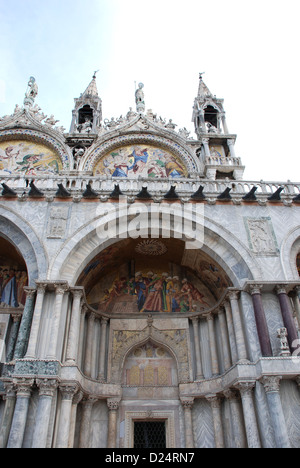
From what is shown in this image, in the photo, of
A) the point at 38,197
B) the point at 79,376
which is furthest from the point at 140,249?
the point at 79,376

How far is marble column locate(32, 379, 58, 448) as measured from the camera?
6721 mm

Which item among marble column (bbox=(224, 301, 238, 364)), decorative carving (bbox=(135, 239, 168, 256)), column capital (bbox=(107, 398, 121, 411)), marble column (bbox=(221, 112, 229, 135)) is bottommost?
column capital (bbox=(107, 398, 121, 411))

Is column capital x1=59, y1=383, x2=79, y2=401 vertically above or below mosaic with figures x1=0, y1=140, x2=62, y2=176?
below

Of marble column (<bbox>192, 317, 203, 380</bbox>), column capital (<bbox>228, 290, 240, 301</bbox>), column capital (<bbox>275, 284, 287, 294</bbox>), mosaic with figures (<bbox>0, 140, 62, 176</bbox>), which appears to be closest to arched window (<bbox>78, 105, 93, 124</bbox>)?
mosaic with figures (<bbox>0, 140, 62, 176</bbox>)

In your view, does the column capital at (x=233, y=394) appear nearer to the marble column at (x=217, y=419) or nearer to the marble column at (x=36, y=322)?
the marble column at (x=217, y=419)

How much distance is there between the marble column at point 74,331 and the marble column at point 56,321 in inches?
12.8

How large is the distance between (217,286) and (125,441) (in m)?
4.39

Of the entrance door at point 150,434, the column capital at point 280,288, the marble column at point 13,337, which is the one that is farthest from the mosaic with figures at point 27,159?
the entrance door at point 150,434

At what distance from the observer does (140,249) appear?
34.9 ft

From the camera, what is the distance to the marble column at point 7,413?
6934 mm

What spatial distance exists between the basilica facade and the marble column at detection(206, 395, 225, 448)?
2 cm

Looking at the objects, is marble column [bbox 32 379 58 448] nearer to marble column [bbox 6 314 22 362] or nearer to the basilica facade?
the basilica facade
